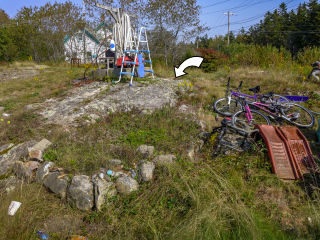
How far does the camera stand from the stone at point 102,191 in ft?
10.2

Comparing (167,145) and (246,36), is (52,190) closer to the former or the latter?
(167,145)

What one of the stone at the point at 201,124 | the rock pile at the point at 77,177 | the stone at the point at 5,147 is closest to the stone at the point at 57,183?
the rock pile at the point at 77,177

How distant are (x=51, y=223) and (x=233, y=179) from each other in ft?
8.54

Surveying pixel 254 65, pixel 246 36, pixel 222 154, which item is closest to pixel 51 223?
pixel 222 154

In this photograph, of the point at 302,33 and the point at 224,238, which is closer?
the point at 224,238

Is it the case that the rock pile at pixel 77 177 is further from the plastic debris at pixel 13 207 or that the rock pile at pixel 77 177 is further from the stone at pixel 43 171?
the plastic debris at pixel 13 207

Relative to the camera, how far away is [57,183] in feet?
10.9

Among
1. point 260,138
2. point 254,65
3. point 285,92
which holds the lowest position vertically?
point 260,138

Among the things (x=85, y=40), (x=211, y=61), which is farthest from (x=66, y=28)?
(x=211, y=61)

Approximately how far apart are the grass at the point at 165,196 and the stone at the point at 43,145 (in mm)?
116

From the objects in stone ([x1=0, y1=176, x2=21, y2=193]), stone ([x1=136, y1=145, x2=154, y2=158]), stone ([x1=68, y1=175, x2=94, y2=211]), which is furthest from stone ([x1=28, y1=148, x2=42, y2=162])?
stone ([x1=136, y1=145, x2=154, y2=158])

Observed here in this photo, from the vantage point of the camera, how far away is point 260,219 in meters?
2.73

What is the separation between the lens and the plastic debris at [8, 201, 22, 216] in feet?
9.37

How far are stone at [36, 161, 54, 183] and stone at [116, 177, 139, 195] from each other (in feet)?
3.77
